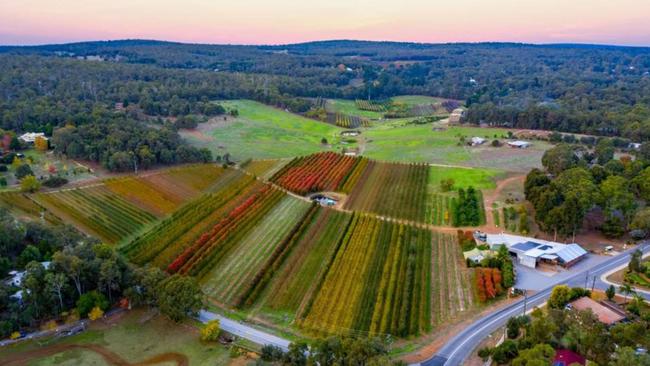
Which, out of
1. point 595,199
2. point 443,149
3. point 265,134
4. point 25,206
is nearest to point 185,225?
point 25,206

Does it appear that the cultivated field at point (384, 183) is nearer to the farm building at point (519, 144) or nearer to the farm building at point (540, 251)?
the farm building at point (540, 251)

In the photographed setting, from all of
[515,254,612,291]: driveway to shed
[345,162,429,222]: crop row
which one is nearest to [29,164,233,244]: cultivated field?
[345,162,429,222]: crop row

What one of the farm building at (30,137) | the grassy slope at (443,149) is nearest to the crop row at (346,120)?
the grassy slope at (443,149)

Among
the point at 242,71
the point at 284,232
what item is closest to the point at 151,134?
the point at 284,232

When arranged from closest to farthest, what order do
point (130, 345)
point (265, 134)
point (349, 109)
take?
point (130, 345) → point (265, 134) → point (349, 109)

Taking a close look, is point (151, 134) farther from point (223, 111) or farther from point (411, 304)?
point (411, 304)

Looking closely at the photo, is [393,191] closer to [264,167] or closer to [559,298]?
[264,167]

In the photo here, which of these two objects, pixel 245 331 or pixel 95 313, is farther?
pixel 95 313

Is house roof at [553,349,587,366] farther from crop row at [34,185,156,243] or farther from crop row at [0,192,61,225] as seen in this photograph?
crop row at [0,192,61,225]
